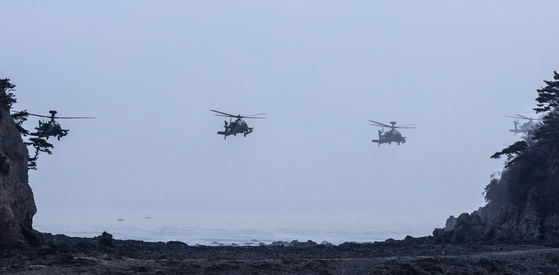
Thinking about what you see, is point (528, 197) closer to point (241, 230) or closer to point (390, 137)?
point (390, 137)

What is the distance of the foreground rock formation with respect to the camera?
27641 millimetres

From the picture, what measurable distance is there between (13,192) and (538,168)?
121ft

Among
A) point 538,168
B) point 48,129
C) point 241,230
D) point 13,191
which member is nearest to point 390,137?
point 538,168

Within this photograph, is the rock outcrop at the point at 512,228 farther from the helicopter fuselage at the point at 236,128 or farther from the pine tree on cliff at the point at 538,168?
the helicopter fuselage at the point at 236,128

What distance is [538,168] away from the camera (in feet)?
147

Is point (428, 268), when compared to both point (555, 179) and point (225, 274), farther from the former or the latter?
point (555, 179)

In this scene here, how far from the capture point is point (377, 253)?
102ft

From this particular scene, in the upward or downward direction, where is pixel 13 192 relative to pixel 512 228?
upward

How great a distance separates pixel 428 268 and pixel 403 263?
3.70 ft

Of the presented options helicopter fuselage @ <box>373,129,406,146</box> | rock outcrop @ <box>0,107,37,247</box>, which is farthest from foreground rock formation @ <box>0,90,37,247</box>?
helicopter fuselage @ <box>373,129,406,146</box>

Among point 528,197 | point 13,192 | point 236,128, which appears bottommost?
point 13,192

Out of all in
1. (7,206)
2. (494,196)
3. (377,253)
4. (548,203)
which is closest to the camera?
(7,206)

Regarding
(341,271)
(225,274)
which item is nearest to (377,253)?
(341,271)

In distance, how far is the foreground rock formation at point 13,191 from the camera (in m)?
27.6
